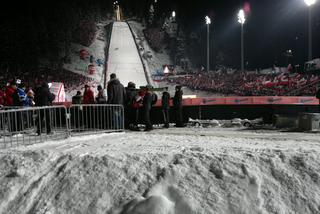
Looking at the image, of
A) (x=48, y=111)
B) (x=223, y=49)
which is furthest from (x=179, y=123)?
(x=223, y=49)

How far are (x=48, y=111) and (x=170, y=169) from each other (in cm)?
555

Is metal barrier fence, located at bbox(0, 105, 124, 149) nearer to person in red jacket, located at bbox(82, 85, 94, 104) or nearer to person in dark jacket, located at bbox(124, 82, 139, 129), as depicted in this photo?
person in dark jacket, located at bbox(124, 82, 139, 129)

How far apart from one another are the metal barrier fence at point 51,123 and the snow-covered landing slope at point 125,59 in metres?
35.2

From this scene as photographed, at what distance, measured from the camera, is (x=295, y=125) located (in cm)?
1290

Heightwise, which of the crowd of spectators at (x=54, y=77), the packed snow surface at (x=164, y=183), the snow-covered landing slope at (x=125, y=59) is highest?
the snow-covered landing slope at (x=125, y=59)

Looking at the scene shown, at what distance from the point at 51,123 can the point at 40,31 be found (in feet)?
161

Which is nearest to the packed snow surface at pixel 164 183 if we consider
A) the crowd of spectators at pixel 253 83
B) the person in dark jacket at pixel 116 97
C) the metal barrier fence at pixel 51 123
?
the metal barrier fence at pixel 51 123

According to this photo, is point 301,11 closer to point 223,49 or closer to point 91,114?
point 223,49

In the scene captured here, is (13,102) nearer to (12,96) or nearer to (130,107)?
(12,96)

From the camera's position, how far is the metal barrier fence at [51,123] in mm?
8992

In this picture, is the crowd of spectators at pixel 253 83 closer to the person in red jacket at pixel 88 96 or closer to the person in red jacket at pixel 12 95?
the person in red jacket at pixel 88 96

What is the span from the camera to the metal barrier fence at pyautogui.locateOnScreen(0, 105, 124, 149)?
29.5 feet

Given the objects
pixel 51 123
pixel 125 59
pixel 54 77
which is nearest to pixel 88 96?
pixel 51 123

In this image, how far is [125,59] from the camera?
53.5 meters
